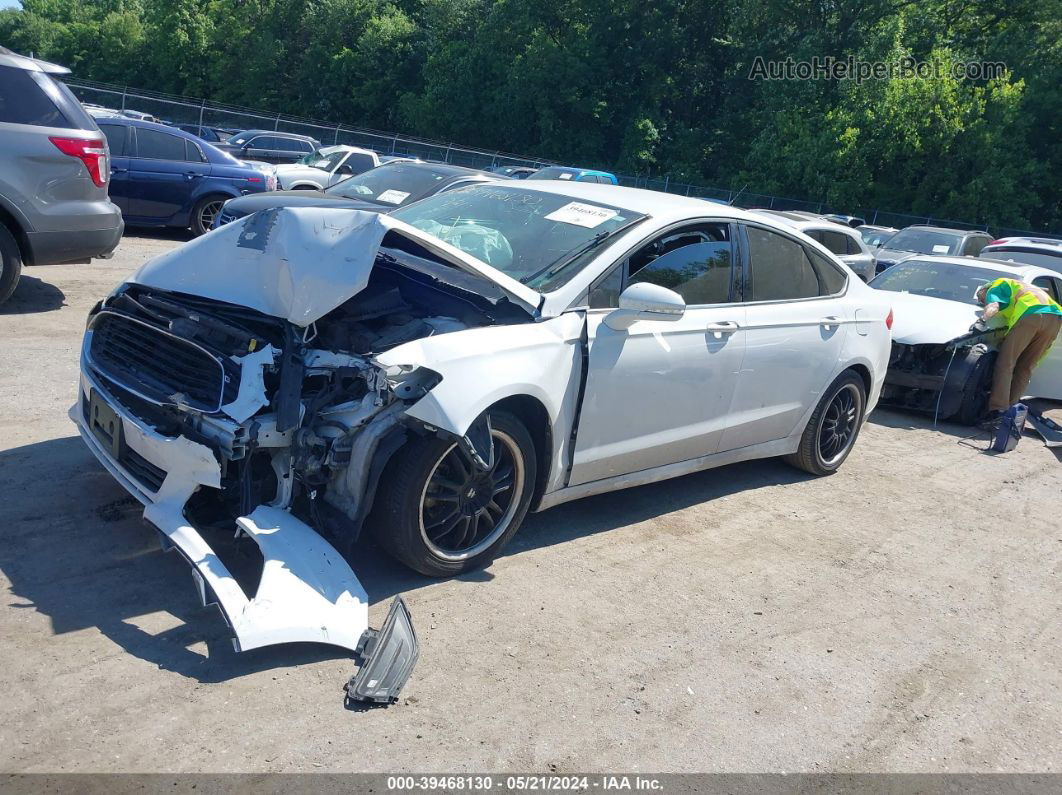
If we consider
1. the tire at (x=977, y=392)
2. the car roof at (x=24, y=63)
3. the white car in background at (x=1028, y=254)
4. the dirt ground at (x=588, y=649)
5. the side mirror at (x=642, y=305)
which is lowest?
the dirt ground at (x=588, y=649)

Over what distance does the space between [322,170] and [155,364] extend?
1457 centimetres

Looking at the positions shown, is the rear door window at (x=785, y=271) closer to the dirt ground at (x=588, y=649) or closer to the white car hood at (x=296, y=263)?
the dirt ground at (x=588, y=649)

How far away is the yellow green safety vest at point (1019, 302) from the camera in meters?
9.23

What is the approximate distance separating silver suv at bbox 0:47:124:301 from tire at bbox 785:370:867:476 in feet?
20.5

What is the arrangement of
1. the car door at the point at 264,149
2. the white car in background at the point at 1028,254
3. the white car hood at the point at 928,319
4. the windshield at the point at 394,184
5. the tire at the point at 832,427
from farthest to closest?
the car door at the point at 264,149
the white car in background at the point at 1028,254
the windshield at the point at 394,184
the white car hood at the point at 928,319
the tire at the point at 832,427

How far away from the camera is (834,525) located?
604 centimetres

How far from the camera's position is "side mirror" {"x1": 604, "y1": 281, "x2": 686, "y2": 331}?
468cm

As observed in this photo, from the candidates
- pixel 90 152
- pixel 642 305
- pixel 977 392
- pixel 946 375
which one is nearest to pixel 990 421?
pixel 977 392

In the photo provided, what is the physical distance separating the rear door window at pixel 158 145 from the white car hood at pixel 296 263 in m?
9.51

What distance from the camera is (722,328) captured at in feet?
17.9

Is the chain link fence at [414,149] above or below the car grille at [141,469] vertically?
above

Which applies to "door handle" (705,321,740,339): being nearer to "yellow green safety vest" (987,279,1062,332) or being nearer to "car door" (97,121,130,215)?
"yellow green safety vest" (987,279,1062,332)

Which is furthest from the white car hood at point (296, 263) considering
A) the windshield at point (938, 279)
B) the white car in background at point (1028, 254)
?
the white car in background at point (1028, 254)

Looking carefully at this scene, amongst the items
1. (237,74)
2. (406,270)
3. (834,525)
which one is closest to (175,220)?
(406,270)
